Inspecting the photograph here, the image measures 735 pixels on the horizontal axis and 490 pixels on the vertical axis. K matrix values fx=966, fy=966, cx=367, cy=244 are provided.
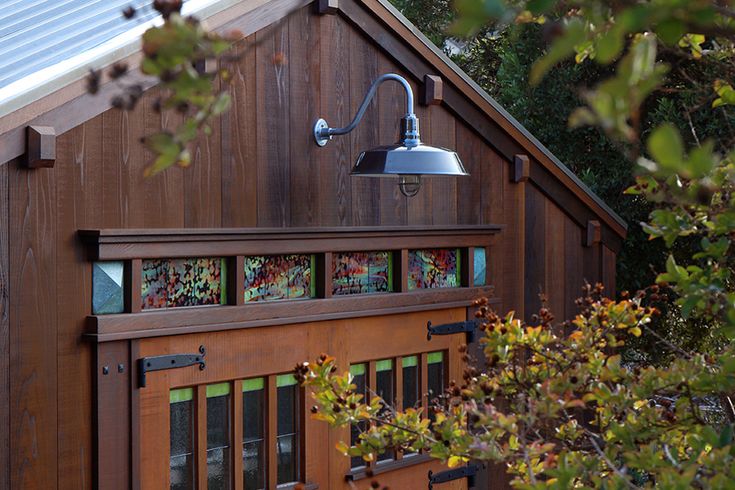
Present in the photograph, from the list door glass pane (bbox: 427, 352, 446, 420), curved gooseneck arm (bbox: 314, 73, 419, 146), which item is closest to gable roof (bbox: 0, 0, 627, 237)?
curved gooseneck arm (bbox: 314, 73, 419, 146)

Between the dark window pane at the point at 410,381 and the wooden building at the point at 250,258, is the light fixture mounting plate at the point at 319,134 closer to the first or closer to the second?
the wooden building at the point at 250,258

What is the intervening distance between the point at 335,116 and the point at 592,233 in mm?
2111

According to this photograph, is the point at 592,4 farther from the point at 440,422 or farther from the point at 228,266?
the point at 228,266

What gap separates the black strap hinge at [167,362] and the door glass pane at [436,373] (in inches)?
59.0

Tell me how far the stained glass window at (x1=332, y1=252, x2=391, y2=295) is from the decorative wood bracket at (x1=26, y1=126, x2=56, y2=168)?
1557 mm

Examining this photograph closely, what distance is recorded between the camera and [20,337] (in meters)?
Answer: 3.36

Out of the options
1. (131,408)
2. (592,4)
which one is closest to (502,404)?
(131,408)

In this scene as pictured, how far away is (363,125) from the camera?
4.66 m

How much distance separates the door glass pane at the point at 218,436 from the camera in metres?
4.02

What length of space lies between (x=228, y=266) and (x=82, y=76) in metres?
1.02

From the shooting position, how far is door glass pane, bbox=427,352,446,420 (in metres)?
5.06

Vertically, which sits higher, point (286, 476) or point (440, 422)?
point (440, 422)

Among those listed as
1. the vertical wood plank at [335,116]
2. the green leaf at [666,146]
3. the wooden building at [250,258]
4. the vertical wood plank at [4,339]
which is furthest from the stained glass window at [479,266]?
the green leaf at [666,146]

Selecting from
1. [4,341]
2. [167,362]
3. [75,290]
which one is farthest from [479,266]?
[4,341]
